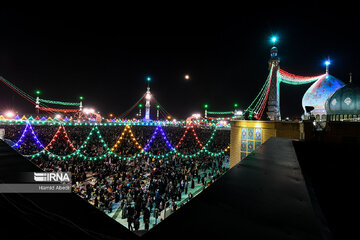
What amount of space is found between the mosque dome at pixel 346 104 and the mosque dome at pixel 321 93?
9272mm

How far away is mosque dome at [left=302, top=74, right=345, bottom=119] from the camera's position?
1931cm

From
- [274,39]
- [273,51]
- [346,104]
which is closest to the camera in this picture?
[346,104]

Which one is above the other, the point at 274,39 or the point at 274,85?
the point at 274,39

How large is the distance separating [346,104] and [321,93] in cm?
1131

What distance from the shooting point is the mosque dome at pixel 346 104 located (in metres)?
10.0

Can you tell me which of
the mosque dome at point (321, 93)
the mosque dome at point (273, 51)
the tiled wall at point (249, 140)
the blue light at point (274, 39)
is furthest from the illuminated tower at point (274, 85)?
the tiled wall at point (249, 140)

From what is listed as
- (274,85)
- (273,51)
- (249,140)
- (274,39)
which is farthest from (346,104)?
(274,39)

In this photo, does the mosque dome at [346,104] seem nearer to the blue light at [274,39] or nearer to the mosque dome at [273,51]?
the mosque dome at [273,51]

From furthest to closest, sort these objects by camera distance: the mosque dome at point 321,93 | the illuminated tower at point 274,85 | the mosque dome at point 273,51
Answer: the mosque dome at point 273,51
the illuminated tower at point 274,85
the mosque dome at point 321,93

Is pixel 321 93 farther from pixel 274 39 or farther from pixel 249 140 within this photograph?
pixel 249 140

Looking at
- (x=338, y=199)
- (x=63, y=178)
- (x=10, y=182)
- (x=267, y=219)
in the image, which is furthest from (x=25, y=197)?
(x=338, y=199)

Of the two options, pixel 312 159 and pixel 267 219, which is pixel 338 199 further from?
pixel 267 219

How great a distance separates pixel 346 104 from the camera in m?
10.7

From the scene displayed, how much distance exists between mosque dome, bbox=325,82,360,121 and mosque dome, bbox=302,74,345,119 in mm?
9272
